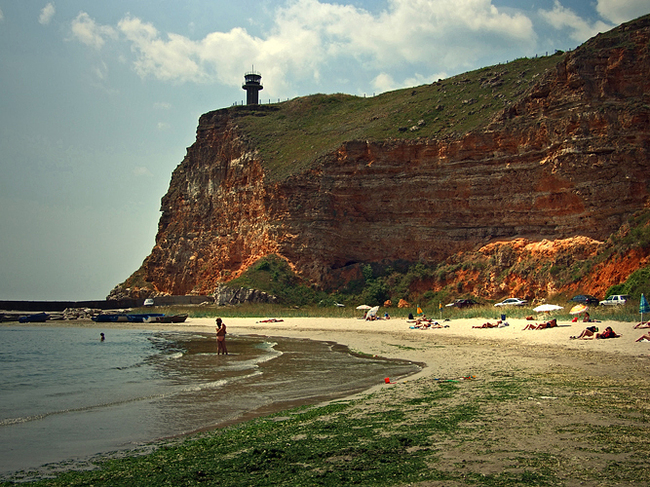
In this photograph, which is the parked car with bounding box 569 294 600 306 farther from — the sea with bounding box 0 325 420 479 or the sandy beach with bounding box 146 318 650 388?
the sea with bounding box 0 325 420 479

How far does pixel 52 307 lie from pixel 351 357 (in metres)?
59.2

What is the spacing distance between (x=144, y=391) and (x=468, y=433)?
867 centimetres

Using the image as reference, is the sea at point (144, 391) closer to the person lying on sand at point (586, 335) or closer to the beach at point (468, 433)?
the beach at point (468, 433)

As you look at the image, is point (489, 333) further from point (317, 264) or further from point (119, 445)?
point (317, 264)

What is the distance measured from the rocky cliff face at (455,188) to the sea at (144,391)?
2531cm

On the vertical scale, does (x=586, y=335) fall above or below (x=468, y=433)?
above

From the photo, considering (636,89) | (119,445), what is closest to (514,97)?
(636,89)

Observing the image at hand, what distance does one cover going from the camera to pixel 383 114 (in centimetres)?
5741

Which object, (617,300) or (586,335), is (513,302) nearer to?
(617,300)

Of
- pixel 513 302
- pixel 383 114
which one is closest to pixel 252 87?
pixel 383 114

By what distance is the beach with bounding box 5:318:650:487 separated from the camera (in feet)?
18.2

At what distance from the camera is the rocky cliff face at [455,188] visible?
126 ft

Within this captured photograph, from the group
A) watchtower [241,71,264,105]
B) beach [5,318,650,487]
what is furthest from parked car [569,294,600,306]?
watchtower [241,71,264,105]

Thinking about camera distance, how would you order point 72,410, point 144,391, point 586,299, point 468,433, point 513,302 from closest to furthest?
point 468,433, point 72,410, point 144,391, point 586,299, point 513,302
